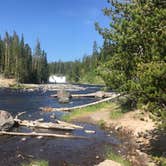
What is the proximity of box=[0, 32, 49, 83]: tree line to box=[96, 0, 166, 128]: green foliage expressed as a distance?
106321 millimetres

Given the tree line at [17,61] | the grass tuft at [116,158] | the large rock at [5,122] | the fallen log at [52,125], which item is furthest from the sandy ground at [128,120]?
the tree line at [17,61]

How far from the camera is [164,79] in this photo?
12711 millimetres

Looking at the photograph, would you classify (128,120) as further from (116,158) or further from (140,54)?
(140,54)

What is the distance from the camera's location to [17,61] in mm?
122812

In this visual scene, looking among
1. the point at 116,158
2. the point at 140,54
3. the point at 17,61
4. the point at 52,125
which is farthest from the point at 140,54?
the point at 17,61

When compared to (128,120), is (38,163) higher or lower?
lower

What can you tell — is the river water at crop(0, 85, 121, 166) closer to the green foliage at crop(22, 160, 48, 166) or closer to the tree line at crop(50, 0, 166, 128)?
the green foliage at crop(22, 160, 48, 166)

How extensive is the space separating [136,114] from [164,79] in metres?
18.1

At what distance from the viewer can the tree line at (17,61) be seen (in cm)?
12124

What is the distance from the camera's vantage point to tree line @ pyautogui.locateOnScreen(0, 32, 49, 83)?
121m

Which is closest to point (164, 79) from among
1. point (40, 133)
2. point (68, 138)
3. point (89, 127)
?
point (68, 138)

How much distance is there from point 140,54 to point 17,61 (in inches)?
4389

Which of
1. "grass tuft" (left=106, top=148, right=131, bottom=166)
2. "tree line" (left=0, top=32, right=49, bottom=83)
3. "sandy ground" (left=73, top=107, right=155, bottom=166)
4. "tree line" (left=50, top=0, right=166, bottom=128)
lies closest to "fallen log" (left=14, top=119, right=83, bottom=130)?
"sandy ground" (left=73, top=107, right=155, bottom=166)

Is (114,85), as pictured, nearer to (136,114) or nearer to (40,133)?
(40,133)
